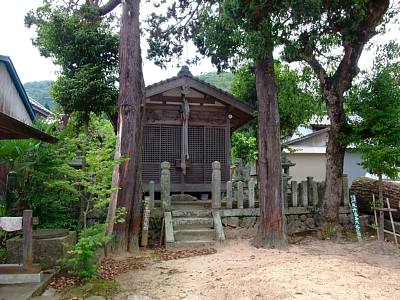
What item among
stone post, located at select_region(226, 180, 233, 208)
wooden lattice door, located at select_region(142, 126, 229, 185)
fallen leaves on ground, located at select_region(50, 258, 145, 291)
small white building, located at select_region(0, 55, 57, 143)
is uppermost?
small white building, located at select_region(0, 55, 57, 143)

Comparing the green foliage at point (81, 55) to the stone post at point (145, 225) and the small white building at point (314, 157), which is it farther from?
the small white building at point (314, 157)

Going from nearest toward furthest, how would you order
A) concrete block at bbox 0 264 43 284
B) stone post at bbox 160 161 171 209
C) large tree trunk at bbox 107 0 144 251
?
concrete block at bbox 0 264 43 284 < large tree trunk at bbox 107 0 144 251 < stone post at bbox 160 161 171 209

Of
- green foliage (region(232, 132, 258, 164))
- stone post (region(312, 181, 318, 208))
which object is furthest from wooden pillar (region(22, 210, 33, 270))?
green foliage (region(232, 132, 258, 164))

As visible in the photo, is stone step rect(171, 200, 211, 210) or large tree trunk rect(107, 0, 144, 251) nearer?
large tree trunk rect(107, 0, 144, 251)

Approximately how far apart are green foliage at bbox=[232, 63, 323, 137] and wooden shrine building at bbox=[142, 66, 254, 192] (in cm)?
143

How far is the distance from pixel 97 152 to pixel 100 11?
6554mm

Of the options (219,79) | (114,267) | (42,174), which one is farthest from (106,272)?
(219,79)

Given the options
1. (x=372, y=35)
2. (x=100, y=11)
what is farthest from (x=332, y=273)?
(x=100, y=11)

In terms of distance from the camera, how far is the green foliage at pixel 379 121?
30.9 ft

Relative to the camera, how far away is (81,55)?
12.0 metres

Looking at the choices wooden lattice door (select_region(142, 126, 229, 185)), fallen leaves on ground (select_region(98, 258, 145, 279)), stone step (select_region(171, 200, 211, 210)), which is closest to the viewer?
fallen leaves on ground (select_region(98, 258, 145, 279))

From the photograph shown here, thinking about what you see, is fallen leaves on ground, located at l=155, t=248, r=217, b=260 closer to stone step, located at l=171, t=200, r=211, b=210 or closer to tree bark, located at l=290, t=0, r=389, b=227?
stone step, located at l=171, t=200, r=211, b=210

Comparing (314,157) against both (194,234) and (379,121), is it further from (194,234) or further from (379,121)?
(194,234)

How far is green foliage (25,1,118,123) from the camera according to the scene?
1163 cm
